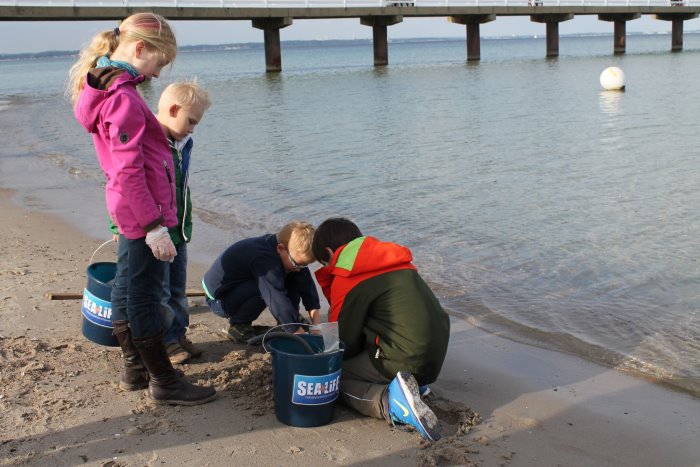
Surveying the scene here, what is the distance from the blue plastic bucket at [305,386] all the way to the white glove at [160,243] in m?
0.56

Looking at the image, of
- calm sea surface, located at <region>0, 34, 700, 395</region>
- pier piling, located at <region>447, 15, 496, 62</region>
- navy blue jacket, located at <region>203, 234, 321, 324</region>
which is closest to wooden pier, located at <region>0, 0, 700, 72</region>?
pier piling, located at <region>447, 15, 496, 62</region>

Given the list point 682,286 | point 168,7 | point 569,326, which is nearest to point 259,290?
point 569,326

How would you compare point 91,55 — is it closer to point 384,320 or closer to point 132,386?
point 132,386

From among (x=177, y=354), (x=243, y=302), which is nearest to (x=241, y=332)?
(x=243, y=302)

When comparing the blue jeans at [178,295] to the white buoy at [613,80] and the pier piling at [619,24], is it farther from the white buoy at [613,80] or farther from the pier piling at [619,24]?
the pier piling at [619,24]

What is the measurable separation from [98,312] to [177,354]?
44 cm

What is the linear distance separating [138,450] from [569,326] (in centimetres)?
282

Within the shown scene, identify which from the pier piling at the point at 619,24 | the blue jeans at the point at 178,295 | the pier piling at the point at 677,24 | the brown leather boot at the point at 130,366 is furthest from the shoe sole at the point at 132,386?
the pier piling at the point at 677,24

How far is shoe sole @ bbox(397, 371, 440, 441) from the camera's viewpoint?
2984 mm

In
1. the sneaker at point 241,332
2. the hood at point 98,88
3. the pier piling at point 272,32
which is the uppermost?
the pier piling at point 272,32

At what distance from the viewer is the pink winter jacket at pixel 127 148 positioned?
2951mm

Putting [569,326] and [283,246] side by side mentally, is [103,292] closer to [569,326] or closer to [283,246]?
[283,246]

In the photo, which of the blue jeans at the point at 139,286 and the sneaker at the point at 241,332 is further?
the sneaker at the point at 241,332

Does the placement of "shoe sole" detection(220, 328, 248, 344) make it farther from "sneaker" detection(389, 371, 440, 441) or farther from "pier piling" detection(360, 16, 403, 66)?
"pier piling" detection(360, 16, 403, 66)
